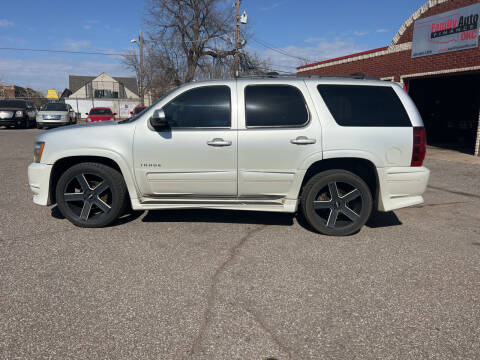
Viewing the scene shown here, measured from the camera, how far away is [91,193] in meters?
4.46

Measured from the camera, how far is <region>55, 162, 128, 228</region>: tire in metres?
4.38

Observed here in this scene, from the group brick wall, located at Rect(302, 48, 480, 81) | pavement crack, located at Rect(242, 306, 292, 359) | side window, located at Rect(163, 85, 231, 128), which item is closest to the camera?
pavement crack, located at Rect(242, 306, 292, 359)

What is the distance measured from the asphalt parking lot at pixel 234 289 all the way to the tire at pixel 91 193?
0.60 feet

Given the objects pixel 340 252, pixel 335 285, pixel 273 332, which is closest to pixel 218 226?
pixel 340 252

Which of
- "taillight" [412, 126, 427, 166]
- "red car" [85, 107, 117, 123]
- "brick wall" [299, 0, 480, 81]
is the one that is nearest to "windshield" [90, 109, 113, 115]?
"red car" [85, 107, 117, 123]

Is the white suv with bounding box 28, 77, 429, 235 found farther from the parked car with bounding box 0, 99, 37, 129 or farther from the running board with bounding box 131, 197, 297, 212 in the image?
the parked car with bounding box 0, 99, 37, 129

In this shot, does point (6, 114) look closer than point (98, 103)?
Yes

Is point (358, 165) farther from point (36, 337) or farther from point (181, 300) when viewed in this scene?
point (36, 337)

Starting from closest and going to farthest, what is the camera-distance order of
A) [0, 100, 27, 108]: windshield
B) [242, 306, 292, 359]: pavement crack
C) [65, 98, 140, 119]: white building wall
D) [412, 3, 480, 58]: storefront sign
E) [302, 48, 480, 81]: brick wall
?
[242, 306, 292, 359]: pavement crack
[412, 3, 480, 58]: storefront sign
[302, 48, 480, 81]: brick wall
[0, 100, 27, 108]: windshield
[65, 98, 140, 119]: white building wall

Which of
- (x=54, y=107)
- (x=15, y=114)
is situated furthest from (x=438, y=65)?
(x=15, y=114)

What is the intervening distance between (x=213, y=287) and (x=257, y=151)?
1.76 metres

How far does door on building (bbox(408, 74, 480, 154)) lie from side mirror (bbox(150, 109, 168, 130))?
612 inches

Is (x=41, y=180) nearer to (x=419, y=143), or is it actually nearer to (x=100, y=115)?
(x=419, y=143)

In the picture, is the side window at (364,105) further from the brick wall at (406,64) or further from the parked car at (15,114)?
the parked car at (15,114)
